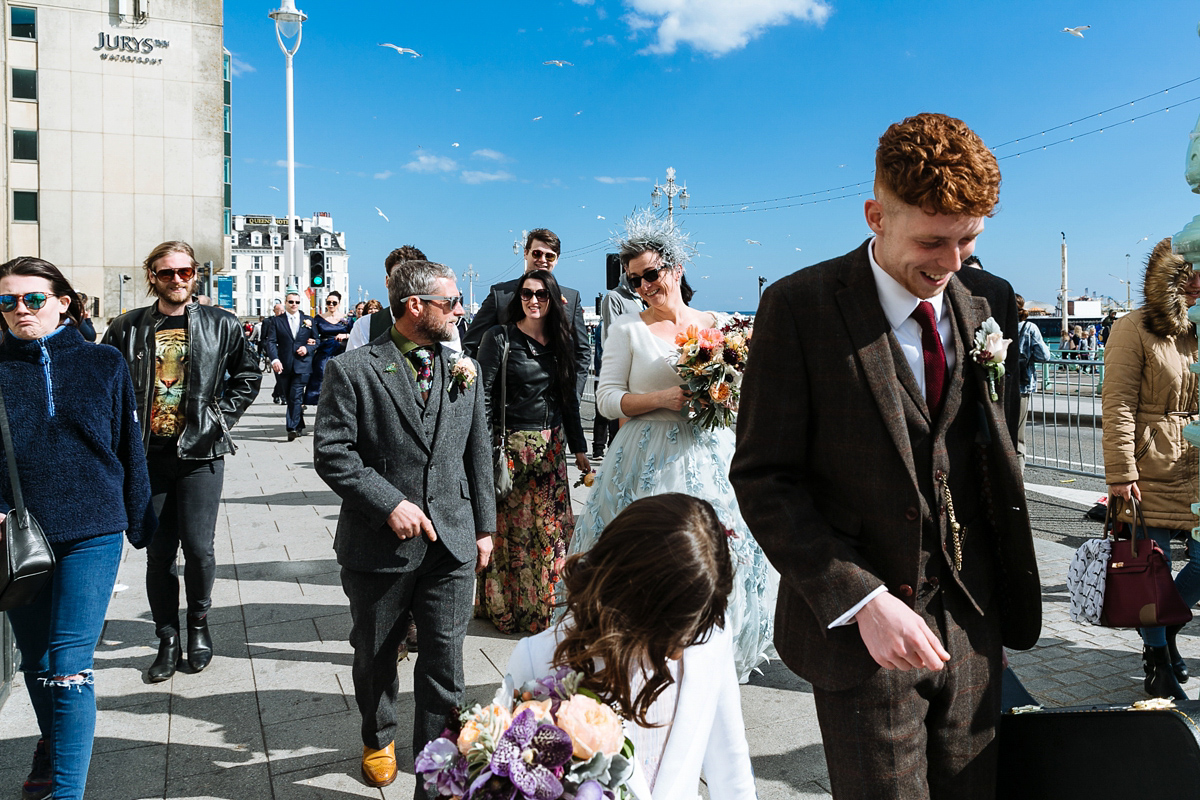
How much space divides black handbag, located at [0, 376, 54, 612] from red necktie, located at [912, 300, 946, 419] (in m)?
2.68

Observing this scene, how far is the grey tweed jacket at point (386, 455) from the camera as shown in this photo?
10.5 ft

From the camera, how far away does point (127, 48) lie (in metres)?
40.8

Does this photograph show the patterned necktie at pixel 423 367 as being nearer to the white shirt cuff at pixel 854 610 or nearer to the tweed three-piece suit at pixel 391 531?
the tweed three-piece suit at pixel 391 531

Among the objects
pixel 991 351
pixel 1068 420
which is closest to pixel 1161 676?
pixel 991 351

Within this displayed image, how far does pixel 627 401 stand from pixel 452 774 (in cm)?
278

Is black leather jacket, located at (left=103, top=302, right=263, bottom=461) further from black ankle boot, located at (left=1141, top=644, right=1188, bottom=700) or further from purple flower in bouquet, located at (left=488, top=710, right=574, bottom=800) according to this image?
black ankle boot, located at (left=1141, top=644, right=1188, bottom=700)

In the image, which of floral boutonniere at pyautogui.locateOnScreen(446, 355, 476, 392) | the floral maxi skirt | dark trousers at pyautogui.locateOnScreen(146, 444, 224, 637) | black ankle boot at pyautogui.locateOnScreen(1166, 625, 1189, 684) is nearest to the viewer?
floral boutonniere at pyautogui.locateOnScreen(446, 355, 476, 392)

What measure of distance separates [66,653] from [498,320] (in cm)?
278

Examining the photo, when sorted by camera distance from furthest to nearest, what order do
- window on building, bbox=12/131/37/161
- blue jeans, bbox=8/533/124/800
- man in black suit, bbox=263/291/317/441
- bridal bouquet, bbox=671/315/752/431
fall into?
window on building, bbox=12/131/37/161
man in black suit, bbox=263/291/317/441
bridal bouquet, bbox=671/315/752/431
blue jeans, bbox=8/533/124/800

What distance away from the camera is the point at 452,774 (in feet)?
5.18

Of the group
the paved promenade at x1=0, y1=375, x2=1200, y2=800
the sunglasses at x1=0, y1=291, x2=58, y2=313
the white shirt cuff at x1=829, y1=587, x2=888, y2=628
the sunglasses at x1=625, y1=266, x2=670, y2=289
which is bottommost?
the paved promenade at x1=0, y1=375, x2=1200, y2=800

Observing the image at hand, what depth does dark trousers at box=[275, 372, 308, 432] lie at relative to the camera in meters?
13.3

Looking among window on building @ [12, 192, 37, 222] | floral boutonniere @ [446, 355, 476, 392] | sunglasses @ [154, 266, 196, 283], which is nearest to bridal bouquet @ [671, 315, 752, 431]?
floral boutonniere @ [446, 355, 476, 392]

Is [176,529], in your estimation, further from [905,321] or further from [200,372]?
[905,321]
